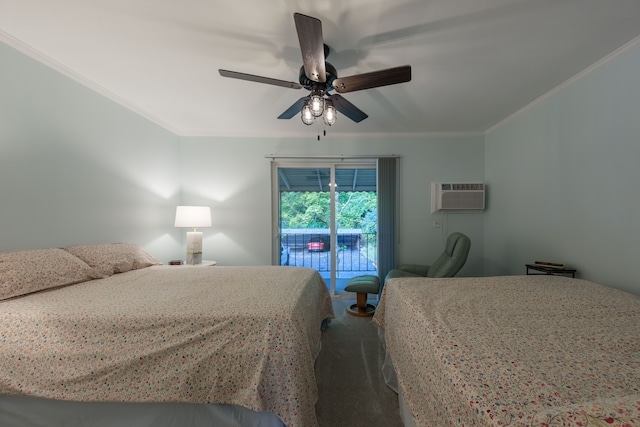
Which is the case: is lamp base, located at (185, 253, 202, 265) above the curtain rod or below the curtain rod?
below

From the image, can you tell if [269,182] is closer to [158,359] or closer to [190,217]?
[190,217]

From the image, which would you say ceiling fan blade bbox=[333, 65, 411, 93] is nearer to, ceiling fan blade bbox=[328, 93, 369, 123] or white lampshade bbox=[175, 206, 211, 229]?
ceiling fan blade bbox=[328, 93, 369, 123]

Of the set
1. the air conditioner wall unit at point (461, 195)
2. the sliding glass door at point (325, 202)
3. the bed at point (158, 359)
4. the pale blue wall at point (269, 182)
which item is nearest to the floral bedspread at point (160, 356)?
the bed at point (158, 359)

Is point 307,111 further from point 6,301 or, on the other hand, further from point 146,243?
point 146,243

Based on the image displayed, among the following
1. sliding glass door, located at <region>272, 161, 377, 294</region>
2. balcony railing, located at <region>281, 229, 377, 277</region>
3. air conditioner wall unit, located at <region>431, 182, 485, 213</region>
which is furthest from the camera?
balcony railing, located at <region>281, 229, 377, 277</region>

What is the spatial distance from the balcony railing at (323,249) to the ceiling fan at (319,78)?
2485 millimetres

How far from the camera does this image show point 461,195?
3242mm

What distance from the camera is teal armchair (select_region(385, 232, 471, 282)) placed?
2.54 m

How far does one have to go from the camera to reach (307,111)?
5.92ft

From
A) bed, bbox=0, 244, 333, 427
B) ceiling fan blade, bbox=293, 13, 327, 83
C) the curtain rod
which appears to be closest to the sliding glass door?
the curtain rod

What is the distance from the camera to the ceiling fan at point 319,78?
127 centimetres

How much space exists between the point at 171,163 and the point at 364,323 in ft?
10.6

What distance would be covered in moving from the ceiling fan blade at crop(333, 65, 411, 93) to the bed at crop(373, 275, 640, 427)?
1.40 meters

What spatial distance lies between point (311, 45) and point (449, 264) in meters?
2.45
